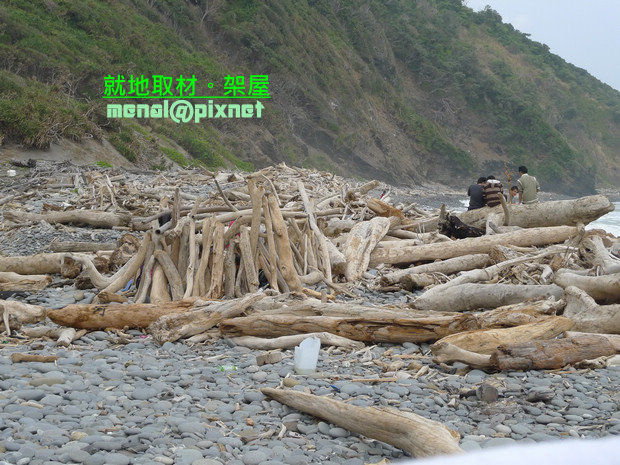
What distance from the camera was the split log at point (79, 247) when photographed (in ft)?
26.9

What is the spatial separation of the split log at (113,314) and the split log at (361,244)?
9.14 ft

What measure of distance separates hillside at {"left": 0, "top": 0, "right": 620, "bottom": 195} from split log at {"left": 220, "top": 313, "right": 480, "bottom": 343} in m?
16.6

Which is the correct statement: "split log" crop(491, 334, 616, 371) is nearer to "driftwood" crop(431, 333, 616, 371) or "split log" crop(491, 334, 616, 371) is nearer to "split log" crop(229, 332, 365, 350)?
"driftwood" crop(431, 333, 616, 371)

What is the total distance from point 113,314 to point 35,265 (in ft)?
9.45

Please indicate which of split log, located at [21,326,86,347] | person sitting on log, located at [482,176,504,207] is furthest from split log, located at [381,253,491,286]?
split log, located at [21,326,86,347]

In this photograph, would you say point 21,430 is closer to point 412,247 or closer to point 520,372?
point 520,372

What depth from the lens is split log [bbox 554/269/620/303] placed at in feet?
17.7

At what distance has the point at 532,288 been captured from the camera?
19.2 ft

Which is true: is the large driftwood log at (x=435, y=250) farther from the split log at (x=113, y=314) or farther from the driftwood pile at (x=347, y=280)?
the split log at (x=113, y=314)

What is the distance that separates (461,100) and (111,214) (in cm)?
5998

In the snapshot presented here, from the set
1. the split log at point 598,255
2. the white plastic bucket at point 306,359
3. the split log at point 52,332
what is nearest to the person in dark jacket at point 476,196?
the split log at point 598,255

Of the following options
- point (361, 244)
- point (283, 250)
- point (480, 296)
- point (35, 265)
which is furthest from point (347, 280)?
point (35, 265)

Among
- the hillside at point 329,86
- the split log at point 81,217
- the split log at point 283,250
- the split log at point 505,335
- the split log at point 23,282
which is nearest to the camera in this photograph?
the split log at point 505,335

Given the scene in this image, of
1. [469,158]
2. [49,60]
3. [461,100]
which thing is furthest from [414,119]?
[49,60]
